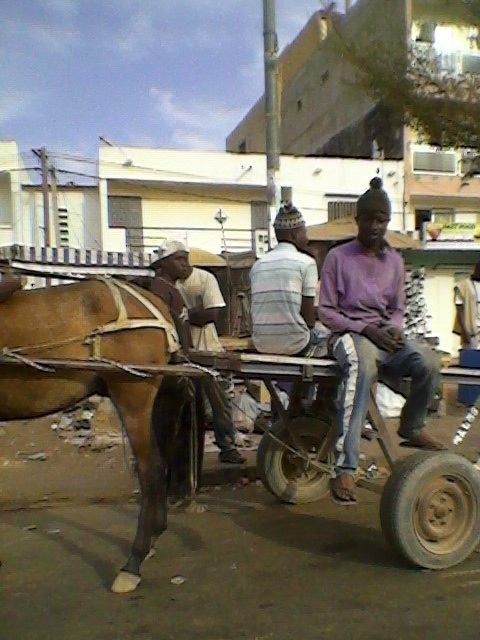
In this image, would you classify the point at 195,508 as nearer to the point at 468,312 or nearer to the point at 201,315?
the point at 201,315

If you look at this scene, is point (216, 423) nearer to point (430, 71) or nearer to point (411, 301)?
point (430, 71)

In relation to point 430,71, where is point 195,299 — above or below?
below

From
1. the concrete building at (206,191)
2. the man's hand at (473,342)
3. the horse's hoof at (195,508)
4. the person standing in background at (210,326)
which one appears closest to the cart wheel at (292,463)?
the horse's hoof at (195,508)

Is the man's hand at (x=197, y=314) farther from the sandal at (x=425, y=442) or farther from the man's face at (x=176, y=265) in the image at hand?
the sandal at (x=425, y=442)

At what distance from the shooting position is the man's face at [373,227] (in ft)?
13.2

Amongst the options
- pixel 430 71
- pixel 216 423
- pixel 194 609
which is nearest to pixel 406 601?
pixel 194 609

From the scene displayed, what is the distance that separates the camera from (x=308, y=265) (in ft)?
14.5

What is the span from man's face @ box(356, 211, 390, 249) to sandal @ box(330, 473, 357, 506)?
4.81ft

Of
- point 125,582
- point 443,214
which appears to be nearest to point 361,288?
point 125,582

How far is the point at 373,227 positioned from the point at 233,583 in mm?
2249

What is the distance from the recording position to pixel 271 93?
955 cm

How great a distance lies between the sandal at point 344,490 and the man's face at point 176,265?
204 centimetres

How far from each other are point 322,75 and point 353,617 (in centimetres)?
2430

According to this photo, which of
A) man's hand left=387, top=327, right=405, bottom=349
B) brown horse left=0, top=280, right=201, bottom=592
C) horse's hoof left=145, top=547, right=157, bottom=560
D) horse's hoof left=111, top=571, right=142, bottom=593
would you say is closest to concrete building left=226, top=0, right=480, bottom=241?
man's hand left=387, top=327, right=405, bottom=349
